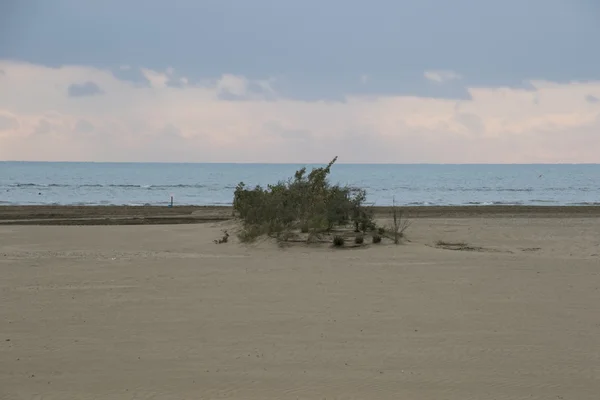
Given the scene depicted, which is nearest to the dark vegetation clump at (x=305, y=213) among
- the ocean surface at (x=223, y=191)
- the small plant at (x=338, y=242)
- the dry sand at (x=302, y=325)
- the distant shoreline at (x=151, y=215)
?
the small plant at (x=338, y=242)

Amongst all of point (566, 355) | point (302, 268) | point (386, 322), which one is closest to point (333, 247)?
point (302, 268)

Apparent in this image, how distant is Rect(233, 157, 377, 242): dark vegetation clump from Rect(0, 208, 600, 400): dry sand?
1.77 metres

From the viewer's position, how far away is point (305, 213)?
2030 cm

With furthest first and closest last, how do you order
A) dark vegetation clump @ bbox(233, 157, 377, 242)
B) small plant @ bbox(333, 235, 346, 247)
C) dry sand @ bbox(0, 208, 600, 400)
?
dark vegetation clump @ bbox(233, 157, 377, 242), small plant @ bbox(333, 235, 346, 247), dry sand @ bbox(0, 208, 600, 400)

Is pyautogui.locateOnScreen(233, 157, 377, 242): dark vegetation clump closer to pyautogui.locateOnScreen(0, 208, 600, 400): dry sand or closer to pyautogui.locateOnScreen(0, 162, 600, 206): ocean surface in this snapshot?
pyautogui.locateOnScreen(0, 208, 600, 400): dry sand

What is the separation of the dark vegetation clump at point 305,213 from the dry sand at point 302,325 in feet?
5.79

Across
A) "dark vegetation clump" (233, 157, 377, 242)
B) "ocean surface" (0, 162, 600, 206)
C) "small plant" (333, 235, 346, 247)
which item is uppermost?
"ocean surface" (0, 162, 600, 206)

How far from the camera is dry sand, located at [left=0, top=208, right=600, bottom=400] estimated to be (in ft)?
24.0

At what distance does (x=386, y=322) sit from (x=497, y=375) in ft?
8.25

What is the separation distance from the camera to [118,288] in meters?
12.7

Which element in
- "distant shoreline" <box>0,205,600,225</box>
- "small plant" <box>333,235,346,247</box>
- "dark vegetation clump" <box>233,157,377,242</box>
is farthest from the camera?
"distant shoreline" <box>0,205,600,225</box>

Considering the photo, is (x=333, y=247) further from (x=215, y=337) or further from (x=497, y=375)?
(x=497, y=375)

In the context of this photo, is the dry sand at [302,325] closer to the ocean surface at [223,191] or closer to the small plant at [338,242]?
the small plant at [338,242]

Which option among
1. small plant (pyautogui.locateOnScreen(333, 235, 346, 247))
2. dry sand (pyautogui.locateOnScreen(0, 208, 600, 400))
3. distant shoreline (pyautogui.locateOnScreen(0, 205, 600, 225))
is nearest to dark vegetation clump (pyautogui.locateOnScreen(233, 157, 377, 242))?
small plant (pyautogui.locateOnScreen(333, 235, 346, 247))
